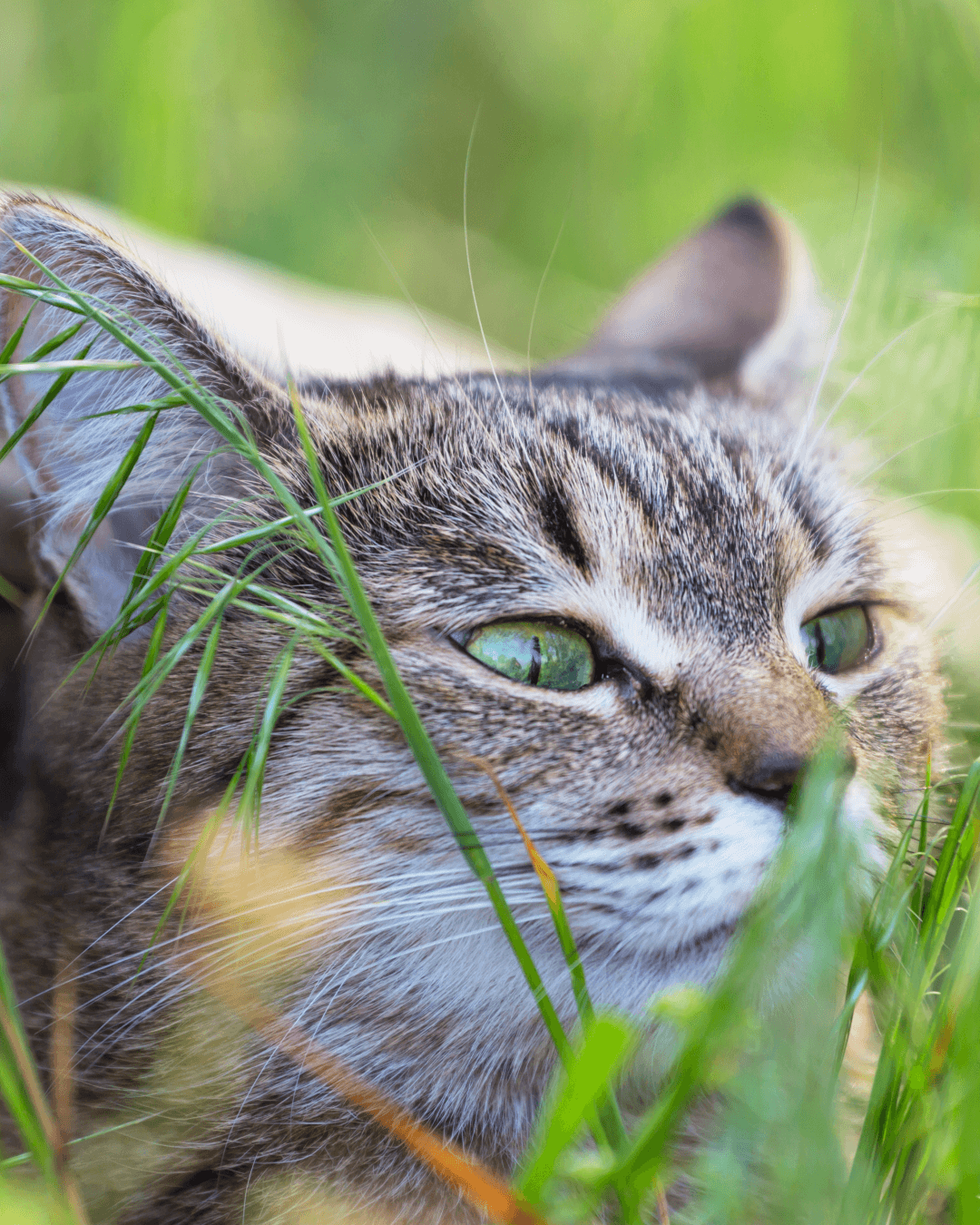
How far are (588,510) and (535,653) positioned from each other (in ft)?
0.59

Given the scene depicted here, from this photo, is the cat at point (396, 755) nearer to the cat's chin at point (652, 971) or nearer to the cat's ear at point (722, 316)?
the cat's chin at point (652, 971)

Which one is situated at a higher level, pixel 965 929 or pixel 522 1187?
pixel 965 929

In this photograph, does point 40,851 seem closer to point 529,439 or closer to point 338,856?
point 338,856

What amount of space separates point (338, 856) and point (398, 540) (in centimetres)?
35

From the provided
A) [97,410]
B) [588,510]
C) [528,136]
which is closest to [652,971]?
[588,510]

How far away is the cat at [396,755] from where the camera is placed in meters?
1.05

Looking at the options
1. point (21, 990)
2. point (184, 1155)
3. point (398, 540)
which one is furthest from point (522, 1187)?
point (21, 990)

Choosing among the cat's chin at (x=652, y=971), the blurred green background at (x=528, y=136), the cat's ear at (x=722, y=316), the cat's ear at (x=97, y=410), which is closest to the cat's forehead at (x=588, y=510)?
the cat's ear at (x=97, y=410)

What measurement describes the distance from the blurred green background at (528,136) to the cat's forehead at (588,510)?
2.24 feet

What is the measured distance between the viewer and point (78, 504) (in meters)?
1.23

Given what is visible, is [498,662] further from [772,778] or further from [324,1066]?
[324,1066]

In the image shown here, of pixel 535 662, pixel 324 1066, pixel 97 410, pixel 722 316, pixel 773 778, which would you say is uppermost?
pixel 722 316

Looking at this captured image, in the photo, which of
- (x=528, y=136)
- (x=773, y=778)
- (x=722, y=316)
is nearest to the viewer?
(x=773, y=778)

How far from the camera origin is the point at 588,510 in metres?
1.23
